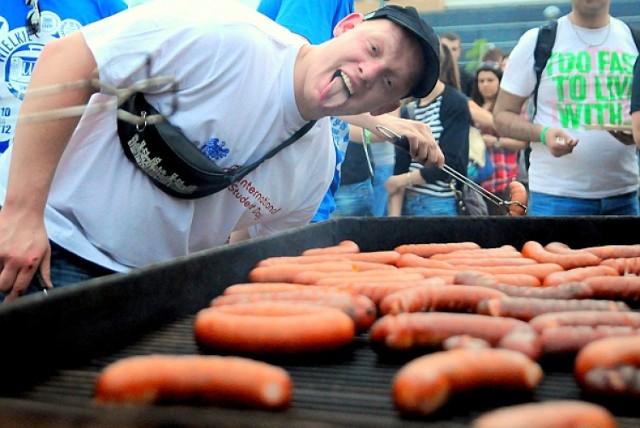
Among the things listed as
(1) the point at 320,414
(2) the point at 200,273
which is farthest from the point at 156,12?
(1) the point at 320,414

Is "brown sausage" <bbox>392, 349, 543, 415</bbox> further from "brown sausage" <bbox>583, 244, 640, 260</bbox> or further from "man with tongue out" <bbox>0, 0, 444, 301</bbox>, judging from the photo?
"brown sausage" <bbox>583, 244, 640, 260</bbox>

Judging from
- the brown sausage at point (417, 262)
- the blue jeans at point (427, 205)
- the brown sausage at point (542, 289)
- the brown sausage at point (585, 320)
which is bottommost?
the blue jeans at point (427, 205)

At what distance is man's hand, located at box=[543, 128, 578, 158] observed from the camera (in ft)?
12.9

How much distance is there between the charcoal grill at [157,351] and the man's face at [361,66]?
0.67 metres

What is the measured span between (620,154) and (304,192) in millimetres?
2033

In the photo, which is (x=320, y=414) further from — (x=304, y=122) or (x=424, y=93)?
(x=424, y=93)

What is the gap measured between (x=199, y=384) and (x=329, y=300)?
68 centimetres

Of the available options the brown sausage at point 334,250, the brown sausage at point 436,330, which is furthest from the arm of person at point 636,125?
the brown sausage at point 436,330

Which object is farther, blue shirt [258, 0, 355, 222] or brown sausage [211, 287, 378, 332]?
blue shirt [258, 0, 355, 222]

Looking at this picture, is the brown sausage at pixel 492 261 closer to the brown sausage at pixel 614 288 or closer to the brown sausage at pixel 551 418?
the brown sausage at pixel 614 288

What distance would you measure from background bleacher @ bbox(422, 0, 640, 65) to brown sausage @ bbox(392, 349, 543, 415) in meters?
13.9

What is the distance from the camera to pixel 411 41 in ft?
8.87

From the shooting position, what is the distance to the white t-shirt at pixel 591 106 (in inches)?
162

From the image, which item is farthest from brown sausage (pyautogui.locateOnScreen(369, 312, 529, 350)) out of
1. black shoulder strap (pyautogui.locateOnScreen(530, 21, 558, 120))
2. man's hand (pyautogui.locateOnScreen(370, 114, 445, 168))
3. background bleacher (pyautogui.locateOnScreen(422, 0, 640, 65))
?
background bleacher (pyautogui.locateOnScreen(422, 0, 640, 65))
